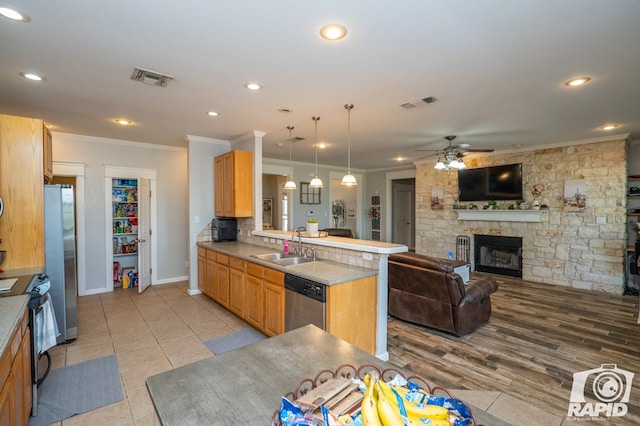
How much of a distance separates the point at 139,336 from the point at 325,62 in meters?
3.47

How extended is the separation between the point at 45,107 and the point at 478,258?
7682 mm

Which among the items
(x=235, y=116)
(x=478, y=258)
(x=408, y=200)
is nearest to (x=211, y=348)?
(x=235, y=116)

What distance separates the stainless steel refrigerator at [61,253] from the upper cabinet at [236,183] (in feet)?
6.42

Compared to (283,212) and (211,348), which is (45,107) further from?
(283,212)

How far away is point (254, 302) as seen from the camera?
11.4 feet

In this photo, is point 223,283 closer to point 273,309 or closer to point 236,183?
point 273,309

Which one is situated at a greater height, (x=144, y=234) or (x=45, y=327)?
(x=144, y=234)

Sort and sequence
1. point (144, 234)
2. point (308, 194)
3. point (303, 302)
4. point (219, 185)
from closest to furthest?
point (303, 302), point (219, 185), point (144, 234), point (308, 194)

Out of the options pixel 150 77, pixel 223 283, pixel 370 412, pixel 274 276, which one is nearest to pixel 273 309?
pixel 274 276

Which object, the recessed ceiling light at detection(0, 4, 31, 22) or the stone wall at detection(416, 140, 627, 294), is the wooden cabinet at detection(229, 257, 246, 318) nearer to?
the recessed ceiling light at detection(0, 4, 31, 22)

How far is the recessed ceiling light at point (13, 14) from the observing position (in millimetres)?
1761

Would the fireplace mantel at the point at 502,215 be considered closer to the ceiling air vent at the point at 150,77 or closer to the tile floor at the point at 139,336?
the tile floor at the point at 139,336

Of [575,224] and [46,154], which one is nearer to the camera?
[46,154]

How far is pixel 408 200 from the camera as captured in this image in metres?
9.91
